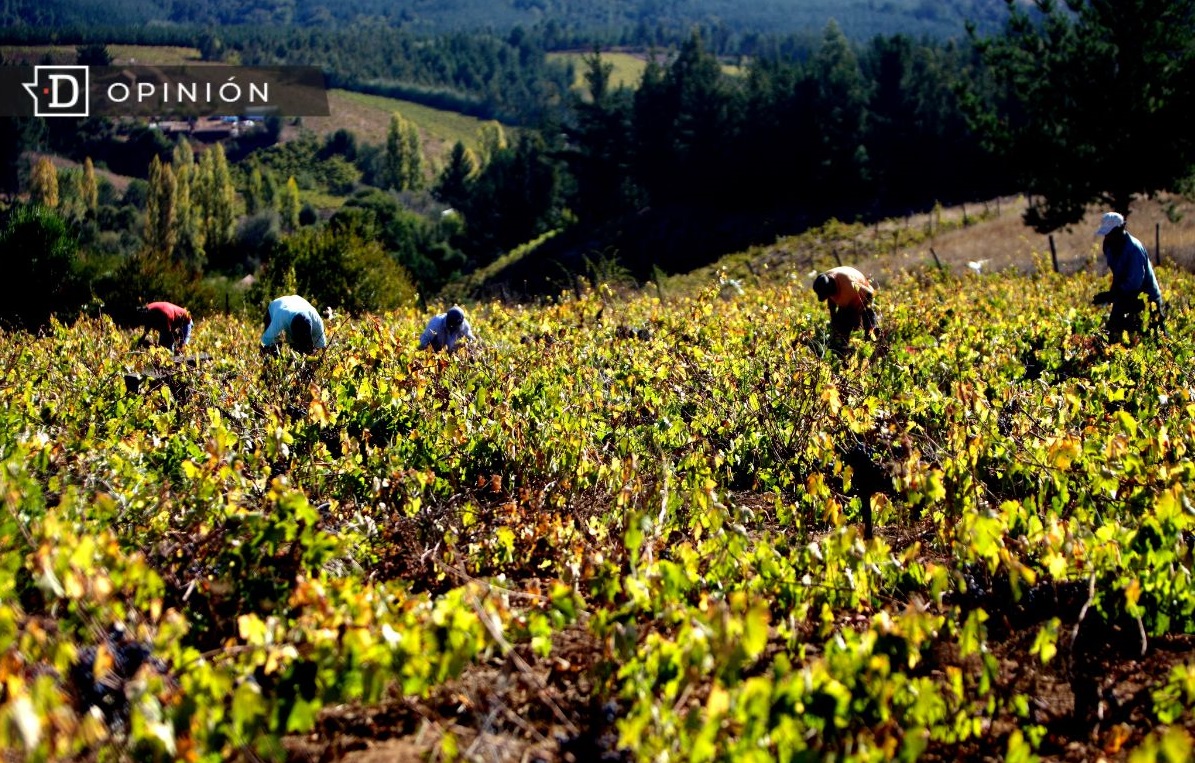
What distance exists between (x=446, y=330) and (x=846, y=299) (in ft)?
11.0

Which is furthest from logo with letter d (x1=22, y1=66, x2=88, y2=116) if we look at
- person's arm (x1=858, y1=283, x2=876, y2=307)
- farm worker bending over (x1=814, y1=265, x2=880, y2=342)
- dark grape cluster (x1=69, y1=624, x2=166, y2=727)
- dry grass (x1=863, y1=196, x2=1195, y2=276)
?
dark grape cluster (x1=69, y1=624, x2=166, y2=727)

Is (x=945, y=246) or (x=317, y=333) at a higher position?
(x=317, y=333)

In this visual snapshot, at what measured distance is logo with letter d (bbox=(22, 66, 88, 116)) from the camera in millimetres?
124250

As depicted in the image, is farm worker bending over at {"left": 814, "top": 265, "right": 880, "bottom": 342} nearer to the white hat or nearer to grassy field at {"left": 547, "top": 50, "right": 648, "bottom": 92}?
the white hat

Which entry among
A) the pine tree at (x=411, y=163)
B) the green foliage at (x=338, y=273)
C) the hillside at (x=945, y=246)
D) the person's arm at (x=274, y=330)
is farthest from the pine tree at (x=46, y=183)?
the person's arm at (x=274, y=330)

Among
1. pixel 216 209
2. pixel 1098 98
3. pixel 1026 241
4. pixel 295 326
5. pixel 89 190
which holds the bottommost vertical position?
pixel 89 190

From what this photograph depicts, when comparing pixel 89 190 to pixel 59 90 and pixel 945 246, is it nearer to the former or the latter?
pixel 59 90

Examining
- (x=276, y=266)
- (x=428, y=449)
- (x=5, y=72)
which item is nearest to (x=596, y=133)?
(x=276, y=266)

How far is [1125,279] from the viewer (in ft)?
24.8

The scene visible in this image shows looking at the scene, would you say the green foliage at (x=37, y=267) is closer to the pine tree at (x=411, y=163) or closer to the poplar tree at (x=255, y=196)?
the poplar tree at (x=255, y=196)

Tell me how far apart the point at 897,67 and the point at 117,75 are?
129864 mm

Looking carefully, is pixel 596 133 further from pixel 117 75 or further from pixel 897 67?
pixel 117 75
